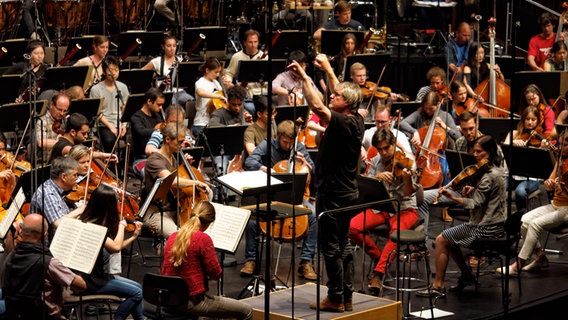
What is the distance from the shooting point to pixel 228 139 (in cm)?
978

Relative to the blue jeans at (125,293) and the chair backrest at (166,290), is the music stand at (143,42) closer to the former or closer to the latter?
the blue jeans at (125,293)

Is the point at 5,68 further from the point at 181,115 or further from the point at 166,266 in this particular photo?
the point at 166,266

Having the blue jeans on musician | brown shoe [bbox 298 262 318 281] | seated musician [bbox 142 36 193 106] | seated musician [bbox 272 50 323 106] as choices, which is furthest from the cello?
brown shoe [bbox 298 262 318 281]

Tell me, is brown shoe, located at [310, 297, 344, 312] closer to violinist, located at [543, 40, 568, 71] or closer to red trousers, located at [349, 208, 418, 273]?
red trousers, located at [349, 208, 418, 273]

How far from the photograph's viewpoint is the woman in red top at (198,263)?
6.93 metres

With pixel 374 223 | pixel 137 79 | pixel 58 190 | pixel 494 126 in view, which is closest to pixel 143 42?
pixel 137 79

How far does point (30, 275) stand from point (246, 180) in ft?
5.88

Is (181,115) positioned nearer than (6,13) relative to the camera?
Yes

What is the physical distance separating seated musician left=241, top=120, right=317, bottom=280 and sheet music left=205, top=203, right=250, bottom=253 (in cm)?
120

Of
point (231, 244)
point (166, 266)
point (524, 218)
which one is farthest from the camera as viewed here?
point (524, 218)

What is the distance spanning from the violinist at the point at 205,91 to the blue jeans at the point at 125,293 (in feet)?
12.8

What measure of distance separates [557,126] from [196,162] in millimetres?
3099

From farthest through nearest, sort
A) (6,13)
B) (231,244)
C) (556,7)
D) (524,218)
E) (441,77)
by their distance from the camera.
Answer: (556,7)
(6,13)
(441,77)
(524,218)
(231,244)

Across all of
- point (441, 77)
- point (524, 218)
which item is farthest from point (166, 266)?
point (441, 77)
